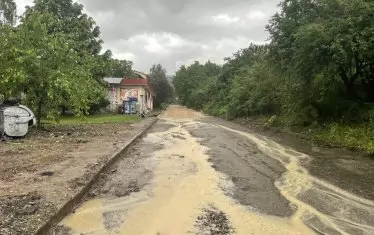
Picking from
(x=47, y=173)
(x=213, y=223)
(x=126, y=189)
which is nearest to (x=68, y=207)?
(x=126, y=189)

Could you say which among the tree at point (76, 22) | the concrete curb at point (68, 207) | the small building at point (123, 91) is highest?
the tree at point (76, 22)

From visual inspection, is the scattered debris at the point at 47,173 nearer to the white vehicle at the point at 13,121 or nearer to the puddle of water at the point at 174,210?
the puddle of water at the point at 174,210

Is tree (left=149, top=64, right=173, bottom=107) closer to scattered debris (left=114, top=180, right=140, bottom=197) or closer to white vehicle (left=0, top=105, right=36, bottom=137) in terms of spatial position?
white vehicle (left=0, top=105, right=36, bottom=137)

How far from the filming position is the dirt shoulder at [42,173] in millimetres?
6895

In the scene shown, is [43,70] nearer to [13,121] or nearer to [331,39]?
[13,121]

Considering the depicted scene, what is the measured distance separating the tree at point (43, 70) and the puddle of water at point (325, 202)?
12.6m

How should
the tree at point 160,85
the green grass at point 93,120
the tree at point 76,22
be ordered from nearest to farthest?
the green grass at point 93,120 < the tree at point 76,22 < the tree at point 160,85

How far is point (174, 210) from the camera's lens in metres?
8.19

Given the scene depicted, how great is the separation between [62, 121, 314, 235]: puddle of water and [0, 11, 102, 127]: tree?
1058 centimetres

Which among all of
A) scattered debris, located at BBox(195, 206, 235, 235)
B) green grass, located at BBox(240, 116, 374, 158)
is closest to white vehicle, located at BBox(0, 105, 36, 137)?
scattered debris, located at BBox(195, 206, 235, 235)

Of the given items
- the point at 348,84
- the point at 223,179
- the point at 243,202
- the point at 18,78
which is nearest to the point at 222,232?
the point at 243,202

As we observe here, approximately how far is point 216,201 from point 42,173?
174 inches

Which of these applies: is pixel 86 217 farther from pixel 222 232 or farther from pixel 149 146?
pixel 149 146

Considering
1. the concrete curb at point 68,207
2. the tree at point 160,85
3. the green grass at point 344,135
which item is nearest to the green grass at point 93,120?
the green grass at point 344,135
